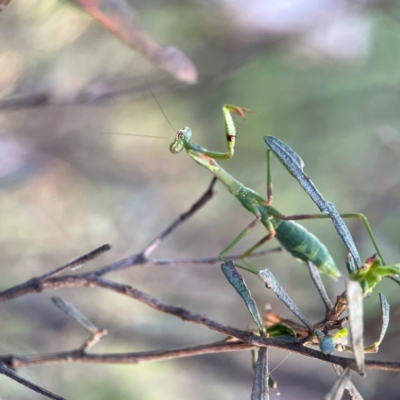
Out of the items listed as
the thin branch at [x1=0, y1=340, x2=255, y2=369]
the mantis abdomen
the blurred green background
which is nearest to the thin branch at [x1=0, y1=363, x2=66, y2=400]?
the thin branch at [x1=0, y1=340, x2=255, y2=369]

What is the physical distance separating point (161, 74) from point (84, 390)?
1189 millimetres

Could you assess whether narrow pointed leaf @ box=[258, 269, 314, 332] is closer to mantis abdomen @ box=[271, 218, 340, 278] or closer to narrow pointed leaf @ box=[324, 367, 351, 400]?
narrow pointed leaf @ box=[324, 367, 351, 400]

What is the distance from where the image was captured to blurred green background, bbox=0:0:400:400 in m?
1.46

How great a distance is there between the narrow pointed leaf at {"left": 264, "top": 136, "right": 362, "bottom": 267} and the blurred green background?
862 mm

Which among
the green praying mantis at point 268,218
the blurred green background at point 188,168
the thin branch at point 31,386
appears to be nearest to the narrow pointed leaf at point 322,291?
the green praying mantis at point 268,218

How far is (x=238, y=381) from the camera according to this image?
1.48 meters

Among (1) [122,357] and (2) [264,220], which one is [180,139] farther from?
(1) [122,357]

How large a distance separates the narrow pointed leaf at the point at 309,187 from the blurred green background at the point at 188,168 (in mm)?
862

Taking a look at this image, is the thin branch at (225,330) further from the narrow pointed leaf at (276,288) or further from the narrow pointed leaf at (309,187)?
the narrow pointed leaf at (309,187)

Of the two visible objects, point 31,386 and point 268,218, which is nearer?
point 31,386

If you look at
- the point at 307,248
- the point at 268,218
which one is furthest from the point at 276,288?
the point at 268,218

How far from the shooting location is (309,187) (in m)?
0.55

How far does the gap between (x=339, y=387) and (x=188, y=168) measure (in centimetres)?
160

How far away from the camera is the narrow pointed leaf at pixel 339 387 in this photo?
369 millimetres
